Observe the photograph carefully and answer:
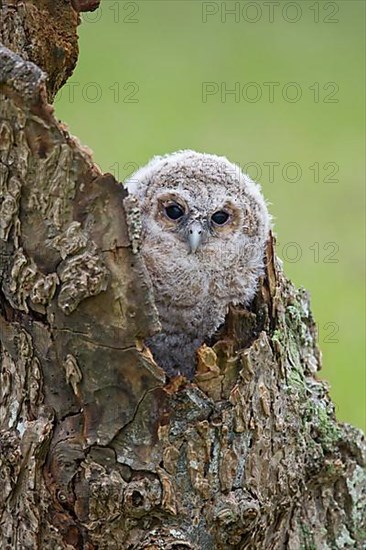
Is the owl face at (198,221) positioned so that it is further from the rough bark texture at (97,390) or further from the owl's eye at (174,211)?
the rough bark texture at (97,390)

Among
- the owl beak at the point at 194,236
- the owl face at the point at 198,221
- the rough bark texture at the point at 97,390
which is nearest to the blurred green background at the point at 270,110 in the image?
the owl face at the point at 198,221

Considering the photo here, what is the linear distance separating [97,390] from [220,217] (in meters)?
0.80

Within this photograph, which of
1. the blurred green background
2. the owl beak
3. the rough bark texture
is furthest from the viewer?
the blurred green background

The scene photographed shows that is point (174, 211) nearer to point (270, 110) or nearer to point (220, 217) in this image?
point (220, 217)

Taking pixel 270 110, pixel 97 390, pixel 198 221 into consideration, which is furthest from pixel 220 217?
pixel 270 110

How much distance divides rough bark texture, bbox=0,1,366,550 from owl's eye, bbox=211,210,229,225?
376mm

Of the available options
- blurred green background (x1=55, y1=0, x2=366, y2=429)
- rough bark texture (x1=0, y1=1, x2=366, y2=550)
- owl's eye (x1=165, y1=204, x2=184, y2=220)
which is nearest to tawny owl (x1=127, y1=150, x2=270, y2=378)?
owl's eye (x1=165, y1=204, x2=184, y2=220)

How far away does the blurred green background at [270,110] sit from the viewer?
6523 mm

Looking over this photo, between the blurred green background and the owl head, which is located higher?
the blurred green background

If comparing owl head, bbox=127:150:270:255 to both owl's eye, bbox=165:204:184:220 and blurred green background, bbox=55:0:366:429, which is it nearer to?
owl's eye, bbox=165:204:184:220

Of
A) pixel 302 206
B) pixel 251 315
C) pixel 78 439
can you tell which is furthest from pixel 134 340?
pixel 302 206

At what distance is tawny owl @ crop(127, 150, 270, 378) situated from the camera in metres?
2.93

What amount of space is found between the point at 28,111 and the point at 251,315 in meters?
0.88

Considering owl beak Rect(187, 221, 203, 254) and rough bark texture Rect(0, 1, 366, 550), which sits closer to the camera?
rough bark texture Rect(0, 1, 366, 550)
